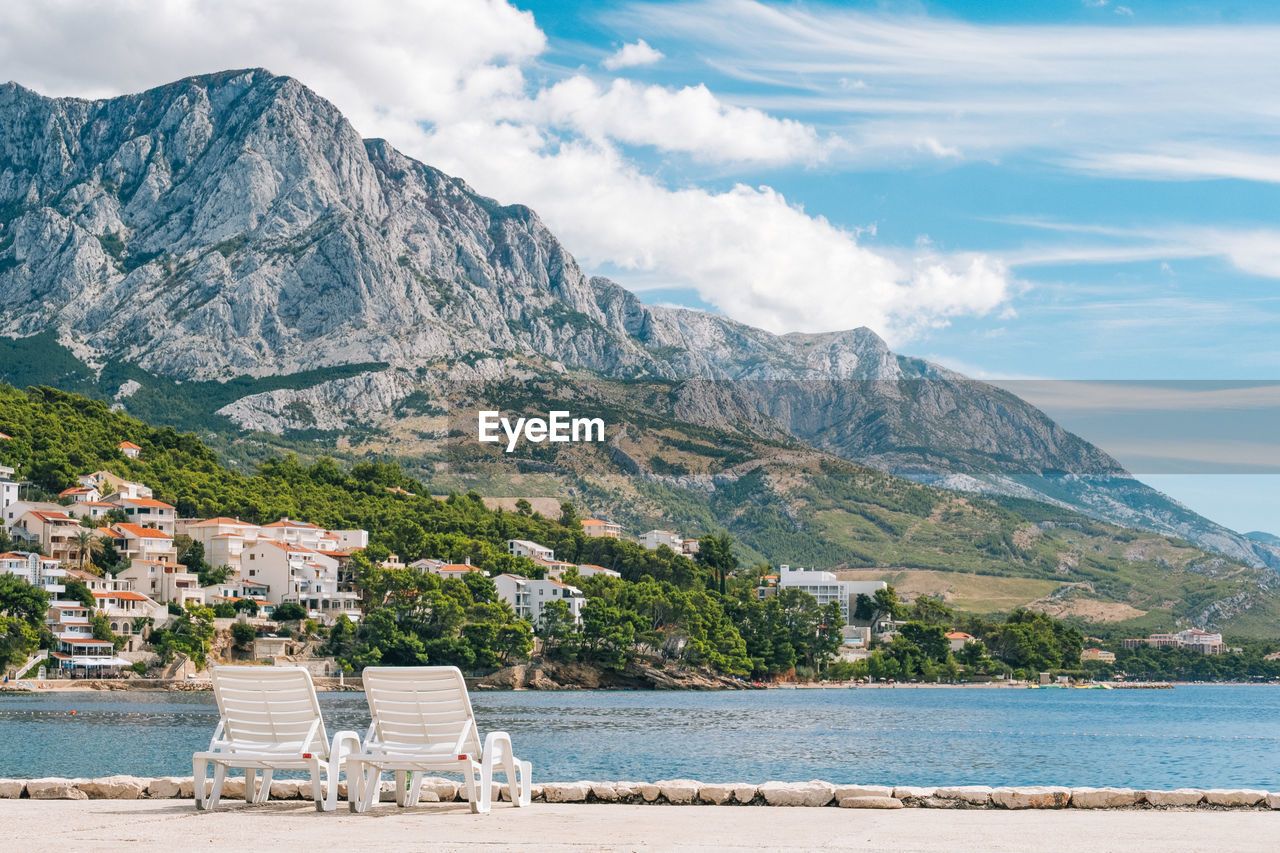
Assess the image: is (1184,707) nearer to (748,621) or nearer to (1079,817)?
(748,621)

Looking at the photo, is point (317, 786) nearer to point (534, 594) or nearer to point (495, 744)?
point (495, 744)


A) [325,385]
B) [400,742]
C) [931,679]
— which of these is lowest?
[931,679]

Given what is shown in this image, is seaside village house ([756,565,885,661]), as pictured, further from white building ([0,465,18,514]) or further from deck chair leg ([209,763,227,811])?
deck chair leg ([209,763,227,811])

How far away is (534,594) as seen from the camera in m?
111

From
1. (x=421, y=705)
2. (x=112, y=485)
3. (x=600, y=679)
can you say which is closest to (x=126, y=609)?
(x=112, y=485)

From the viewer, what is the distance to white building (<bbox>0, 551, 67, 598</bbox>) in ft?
285

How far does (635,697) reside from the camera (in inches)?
3659

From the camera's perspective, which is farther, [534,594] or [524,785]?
[534,594]

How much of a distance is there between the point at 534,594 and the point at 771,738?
194ft

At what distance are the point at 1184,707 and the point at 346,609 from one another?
203 feet

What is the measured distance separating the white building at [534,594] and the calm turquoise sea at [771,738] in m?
15.8

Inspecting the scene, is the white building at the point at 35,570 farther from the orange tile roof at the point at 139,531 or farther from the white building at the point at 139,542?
the orange tile roof at the point at 139,531

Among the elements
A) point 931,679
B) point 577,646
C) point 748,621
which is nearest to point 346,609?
point 577,646

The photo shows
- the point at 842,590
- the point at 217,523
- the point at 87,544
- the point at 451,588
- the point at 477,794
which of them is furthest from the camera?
the point at 842,590
